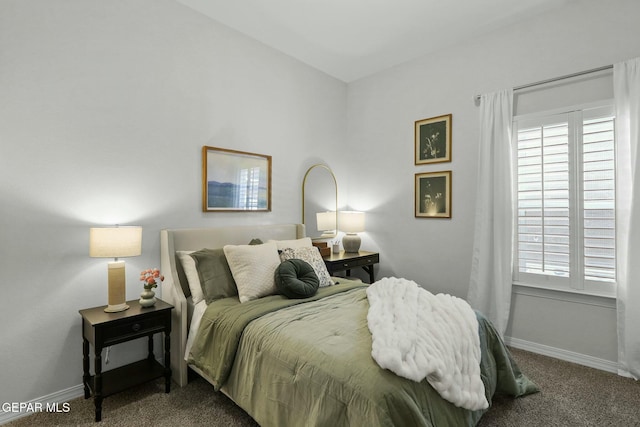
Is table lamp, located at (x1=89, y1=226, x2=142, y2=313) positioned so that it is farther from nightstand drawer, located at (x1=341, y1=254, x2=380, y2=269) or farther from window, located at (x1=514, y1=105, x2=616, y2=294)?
window, located at (x1=514, y1=105, x2=616, y2=294)

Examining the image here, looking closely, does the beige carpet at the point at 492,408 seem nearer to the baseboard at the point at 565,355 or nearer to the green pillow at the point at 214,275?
the baseboard at the point at 565,355

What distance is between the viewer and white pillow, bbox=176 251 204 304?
2.53 metres

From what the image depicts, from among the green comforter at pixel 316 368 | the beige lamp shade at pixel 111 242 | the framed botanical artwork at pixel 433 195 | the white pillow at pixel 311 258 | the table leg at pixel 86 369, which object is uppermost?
the framed botanical artwork at pixel 433 195

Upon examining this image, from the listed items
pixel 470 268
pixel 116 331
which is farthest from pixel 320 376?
pixel 470 268

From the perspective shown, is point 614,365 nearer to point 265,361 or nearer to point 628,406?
point 628,406

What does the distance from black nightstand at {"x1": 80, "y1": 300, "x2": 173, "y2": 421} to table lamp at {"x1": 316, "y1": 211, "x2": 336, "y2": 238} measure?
195 centimetres

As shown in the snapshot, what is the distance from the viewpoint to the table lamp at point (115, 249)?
2162 mm

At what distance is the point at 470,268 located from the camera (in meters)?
3.45

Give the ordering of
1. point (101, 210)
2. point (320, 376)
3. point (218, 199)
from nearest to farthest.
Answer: point (320, 376), point (101, 210), point (218, 199)

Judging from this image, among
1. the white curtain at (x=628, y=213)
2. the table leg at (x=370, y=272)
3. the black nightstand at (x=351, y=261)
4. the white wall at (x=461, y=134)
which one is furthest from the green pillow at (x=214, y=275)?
the white curtain at (x=628, y=213)

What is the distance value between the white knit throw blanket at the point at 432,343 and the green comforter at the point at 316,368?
6 cm

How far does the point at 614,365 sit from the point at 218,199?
11.8 feet

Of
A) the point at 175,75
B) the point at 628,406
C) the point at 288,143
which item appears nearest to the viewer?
the point at 628,406

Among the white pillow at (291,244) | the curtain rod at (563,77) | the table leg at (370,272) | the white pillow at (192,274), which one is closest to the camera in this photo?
the white pillow at (192,274)
